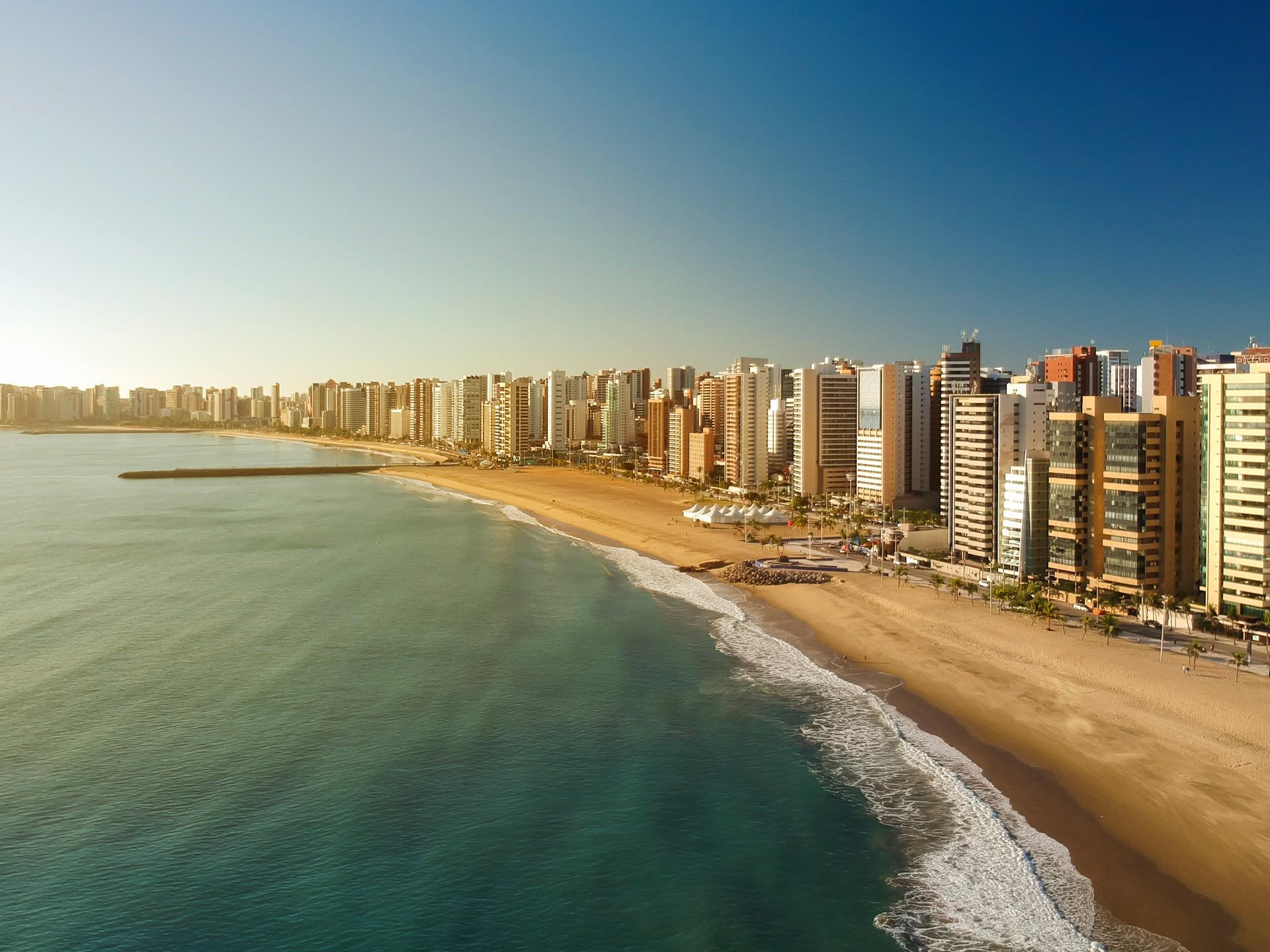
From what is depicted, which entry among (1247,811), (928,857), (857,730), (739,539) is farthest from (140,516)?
(1247,811)

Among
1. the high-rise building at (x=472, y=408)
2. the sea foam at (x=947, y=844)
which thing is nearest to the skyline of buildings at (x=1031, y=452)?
the sea foam at (x=947, y=844)

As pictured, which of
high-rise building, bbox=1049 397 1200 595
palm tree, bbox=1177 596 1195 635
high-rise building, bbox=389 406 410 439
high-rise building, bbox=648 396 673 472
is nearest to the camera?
→ palm tree, bbox=1177 596 1195 635

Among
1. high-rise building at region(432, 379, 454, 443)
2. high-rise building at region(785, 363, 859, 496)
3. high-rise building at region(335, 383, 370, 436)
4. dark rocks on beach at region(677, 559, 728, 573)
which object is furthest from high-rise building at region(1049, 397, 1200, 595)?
high-rise building at region(335, 383, 370, 436)

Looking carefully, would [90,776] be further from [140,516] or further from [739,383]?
[739,383]

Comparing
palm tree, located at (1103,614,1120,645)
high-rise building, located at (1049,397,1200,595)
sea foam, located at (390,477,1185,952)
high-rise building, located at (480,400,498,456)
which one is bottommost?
sea foam, located at (390,477,1185,952)

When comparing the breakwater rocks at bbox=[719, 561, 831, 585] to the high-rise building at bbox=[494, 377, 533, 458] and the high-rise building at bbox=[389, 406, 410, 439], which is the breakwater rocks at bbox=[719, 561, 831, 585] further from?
the high-rise building at bbox=[389, 406, 410, 439]

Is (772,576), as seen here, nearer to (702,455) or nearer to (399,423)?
(702,455)

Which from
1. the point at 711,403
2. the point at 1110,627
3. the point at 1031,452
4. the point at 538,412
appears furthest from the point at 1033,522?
the point at 538,412
